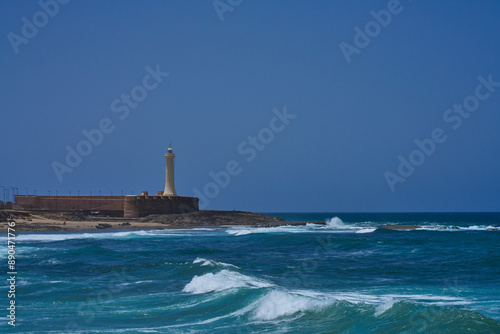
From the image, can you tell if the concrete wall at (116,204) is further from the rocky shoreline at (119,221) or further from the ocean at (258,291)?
the ocean at (258,291)

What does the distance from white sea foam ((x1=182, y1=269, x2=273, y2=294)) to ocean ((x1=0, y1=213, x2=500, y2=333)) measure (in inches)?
1.0

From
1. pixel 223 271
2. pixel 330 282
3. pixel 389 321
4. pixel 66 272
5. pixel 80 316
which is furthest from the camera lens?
pixel 66 272

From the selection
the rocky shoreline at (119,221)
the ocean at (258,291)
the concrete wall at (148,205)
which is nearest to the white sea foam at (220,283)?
the ocean at (258,291)

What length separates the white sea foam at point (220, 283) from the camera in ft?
40.1

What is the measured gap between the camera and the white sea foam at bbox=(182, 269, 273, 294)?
40.1 ft

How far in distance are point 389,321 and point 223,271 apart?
264 inches

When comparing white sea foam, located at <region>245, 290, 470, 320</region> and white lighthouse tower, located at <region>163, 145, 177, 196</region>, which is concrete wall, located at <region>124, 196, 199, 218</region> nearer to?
white lighthouse tower, located at <region>163, 145, 177, 196</region>

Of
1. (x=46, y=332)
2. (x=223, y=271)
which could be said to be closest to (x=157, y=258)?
(x=223, y=271)

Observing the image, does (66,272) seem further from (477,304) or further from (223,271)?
(477,304)

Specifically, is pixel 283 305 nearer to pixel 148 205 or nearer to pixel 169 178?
pixel 148 205

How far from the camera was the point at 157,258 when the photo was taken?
64.1 feet

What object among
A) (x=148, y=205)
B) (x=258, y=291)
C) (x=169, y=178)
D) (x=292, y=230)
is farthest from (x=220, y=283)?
(x=169, y=178)

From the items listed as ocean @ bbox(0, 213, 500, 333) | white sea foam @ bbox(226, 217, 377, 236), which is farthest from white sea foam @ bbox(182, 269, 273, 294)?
white sea foam @ bbox(226, 217, 377, 236)

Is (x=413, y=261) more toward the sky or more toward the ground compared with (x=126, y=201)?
more toward the ground
